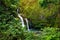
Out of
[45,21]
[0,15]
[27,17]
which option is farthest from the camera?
[27,17]

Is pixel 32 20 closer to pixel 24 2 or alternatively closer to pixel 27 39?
pixel 24 2

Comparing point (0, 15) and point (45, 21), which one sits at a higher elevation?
point (0, 15)

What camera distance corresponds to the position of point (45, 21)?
1817cm

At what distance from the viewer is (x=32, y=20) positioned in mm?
19688

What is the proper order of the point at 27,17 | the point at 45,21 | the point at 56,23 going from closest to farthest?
the point at 56,23, the point at 45,21, the point at 27,17

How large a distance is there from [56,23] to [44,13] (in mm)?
2600

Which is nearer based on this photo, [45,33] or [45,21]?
[45,33]

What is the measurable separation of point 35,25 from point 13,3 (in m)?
11.1

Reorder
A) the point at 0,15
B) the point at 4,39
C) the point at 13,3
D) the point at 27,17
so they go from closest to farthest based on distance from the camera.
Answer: the point at 4,39 → the point at 0,15 → the point at 13,3 → the point at 27,17

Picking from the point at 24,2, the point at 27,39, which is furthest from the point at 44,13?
the point at 27,39

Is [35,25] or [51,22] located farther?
[35,25]

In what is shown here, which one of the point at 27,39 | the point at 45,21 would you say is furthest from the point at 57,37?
the point at 45,21

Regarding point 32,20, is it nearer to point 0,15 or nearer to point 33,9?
point 33,9

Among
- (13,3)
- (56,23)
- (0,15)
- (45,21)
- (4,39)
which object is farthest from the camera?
(45,21)
